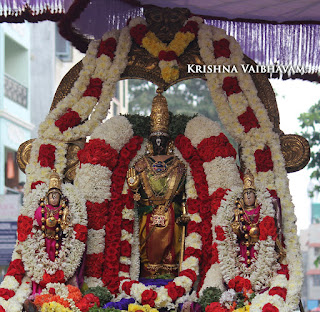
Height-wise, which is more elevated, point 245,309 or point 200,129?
point 200,129

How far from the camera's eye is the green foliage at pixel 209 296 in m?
8.51

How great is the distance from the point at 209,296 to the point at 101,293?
1286 mm

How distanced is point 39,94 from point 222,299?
16561mm

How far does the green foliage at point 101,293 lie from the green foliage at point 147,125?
221 centimetres

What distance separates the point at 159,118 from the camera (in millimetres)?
9695

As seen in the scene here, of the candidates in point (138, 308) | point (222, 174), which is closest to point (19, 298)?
point (138, 308)

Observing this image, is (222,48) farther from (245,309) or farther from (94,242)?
(245,309)

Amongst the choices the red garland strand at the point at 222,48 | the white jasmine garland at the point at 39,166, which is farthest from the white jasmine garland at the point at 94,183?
the red garland strand at the point at 222,48

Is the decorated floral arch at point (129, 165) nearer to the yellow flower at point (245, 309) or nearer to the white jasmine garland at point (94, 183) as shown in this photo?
the white jasmine garland at point (94, 183)

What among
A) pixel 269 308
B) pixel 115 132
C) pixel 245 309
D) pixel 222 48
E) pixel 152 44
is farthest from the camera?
pixel 152 44

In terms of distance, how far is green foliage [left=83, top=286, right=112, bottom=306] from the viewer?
28.5 ft

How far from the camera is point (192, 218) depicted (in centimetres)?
941

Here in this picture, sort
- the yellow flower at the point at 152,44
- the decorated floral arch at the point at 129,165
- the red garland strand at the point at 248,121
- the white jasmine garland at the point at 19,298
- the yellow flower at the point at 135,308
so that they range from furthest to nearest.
Result: the yellow flower at the point at 152,44 < the red garland strand at the point at 248,121 < the decorated floral arch at the point at 129,165 < the yellow flower at the point at 135,308 < the white jasmine garland at the point at 19,298

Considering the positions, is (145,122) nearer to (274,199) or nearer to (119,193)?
(119,193)
